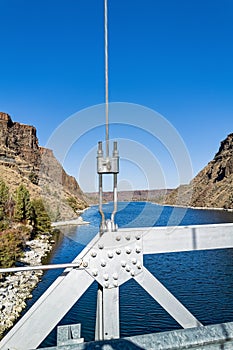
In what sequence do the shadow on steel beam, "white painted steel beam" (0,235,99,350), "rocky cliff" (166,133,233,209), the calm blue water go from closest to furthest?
the shadow on steel beam, "white painted steel beam" (0,235,99,350), the calm blue water, "rocky cliff" (166,133,233,209)

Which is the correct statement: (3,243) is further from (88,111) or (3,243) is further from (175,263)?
(88,111)

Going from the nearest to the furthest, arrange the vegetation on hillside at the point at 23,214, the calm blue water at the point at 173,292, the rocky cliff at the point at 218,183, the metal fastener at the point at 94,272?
the metal fastener at the point at 94,272, the calm blue water at the point at 173,292, the vegetation on hillside at the point at 23,214, the rocky cliff at the point at 218,183

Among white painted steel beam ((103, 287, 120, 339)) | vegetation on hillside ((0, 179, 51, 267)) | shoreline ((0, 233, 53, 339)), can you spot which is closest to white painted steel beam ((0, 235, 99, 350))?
white painted steel beam ((103, 287, 120, 339))

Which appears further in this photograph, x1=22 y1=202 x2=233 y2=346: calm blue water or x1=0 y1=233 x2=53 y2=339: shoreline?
x1=0 y1=233 x2=53 y2=339: shoreline

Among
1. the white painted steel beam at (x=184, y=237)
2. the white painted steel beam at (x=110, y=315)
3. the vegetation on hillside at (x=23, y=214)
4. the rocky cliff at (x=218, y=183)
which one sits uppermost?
the rocky cliff at (x=218, y=183)

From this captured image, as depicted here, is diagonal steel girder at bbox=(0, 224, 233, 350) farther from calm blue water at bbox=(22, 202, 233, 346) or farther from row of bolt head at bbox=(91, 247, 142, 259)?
calm blue water at bbox=(22, 202, 233, 346)

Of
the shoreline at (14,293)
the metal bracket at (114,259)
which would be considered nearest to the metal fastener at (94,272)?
the metal bracket at (114,259)

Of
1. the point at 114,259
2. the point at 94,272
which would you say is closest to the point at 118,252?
the point at 114,259

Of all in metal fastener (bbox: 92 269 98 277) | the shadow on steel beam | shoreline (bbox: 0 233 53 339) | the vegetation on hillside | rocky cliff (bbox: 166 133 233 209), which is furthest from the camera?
rocky cliff (bbox: 166 133 233 209)

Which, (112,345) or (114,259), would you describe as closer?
(112,345)

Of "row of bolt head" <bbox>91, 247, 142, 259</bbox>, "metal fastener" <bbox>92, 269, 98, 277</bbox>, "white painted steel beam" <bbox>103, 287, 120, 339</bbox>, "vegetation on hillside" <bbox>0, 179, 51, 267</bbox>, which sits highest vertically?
"vegetation on hillside" <bbox>0, 179, 51, 267</bbox>

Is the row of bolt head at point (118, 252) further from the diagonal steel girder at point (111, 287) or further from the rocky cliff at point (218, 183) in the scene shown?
the rocky cliff at point (218, 183)

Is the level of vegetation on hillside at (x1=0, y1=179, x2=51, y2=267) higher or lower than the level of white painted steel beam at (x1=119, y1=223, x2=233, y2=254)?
higher

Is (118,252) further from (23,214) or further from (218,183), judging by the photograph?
(218,183)
